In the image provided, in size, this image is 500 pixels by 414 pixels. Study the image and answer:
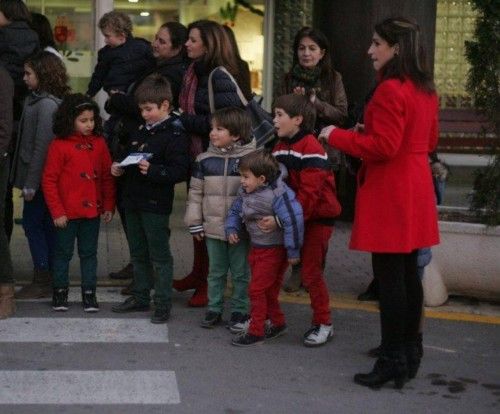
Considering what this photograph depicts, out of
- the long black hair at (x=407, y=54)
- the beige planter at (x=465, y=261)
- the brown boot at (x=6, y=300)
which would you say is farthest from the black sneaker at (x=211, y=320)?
→ the long black hair at (x=407, y=54)

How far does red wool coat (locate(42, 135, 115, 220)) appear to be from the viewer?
739cm

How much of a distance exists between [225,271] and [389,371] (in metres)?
1.48

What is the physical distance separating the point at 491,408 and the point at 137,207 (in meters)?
2.50

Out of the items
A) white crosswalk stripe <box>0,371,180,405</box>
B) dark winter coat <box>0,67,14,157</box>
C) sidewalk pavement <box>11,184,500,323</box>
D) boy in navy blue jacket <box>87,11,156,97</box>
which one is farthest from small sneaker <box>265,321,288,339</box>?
boy in navy blue jacket <box>87,11,156,97</box>

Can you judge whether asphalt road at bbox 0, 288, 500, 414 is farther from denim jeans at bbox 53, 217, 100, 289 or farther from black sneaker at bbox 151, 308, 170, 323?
denim jeans at bbox 53, 217, 100, 289

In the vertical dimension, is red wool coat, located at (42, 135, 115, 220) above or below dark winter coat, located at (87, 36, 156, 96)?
below

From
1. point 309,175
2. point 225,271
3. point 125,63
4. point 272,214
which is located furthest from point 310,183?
point 125,63

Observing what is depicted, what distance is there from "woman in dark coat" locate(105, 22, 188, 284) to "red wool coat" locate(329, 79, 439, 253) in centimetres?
199

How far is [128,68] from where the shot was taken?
8.18 m

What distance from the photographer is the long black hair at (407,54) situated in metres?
6.05

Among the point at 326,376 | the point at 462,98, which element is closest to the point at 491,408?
the point at 326,376

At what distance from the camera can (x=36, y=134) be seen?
303 inches

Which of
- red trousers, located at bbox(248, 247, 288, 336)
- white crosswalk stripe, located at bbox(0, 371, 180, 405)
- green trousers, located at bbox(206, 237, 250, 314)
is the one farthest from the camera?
green trousers, located at bbox(206, 237, 250, 314)

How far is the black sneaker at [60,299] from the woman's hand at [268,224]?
61.9 inches
